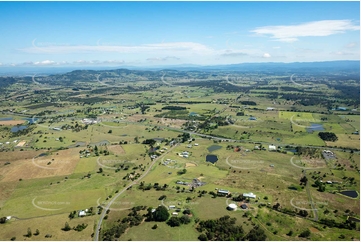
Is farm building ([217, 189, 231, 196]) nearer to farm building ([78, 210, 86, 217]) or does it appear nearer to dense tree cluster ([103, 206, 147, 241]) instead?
dense tree cluster ([103, 206, 147, 241])

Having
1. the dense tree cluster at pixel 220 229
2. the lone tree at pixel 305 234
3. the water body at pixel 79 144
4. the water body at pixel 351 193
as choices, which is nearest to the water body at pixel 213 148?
the water body at pixel 351 193

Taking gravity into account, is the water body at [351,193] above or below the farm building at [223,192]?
below

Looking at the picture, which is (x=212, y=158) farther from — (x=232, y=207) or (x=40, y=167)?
(x=40, y=167)

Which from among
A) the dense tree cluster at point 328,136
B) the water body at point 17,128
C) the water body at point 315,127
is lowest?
the water body at point 17,128

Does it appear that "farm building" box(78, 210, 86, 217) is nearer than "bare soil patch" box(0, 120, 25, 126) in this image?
Yes

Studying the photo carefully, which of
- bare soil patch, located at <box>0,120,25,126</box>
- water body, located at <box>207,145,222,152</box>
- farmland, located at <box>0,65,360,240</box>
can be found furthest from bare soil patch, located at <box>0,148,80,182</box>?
bare soil patch, located at <box>0,120,25,126</box>

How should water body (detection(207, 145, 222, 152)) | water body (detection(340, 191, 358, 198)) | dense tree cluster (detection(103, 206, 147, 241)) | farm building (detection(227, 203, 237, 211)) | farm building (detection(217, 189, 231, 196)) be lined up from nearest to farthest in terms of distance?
dense tree cluster (detection(103, 206, 147, 241))
farm building (detection(227, 203, 237, 211))
farm building (detection(217, 189, 231, 196))
water body (detection(340, 191, 358, 198))
water body (detection(207, 145, 222, 152))

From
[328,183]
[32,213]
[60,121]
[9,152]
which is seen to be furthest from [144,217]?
[60,121]

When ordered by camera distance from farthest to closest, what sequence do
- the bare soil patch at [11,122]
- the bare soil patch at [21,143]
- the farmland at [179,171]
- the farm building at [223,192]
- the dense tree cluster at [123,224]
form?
the bare soil patch at [11,122]
the bare soil patch at [21,143]
the farm building at [223,192]
the farmland at [179,171]
the dense tree cluster at [123,224]

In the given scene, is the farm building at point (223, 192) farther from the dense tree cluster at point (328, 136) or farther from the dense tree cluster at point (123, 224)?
the dense tree cluster at point (328, 136)
